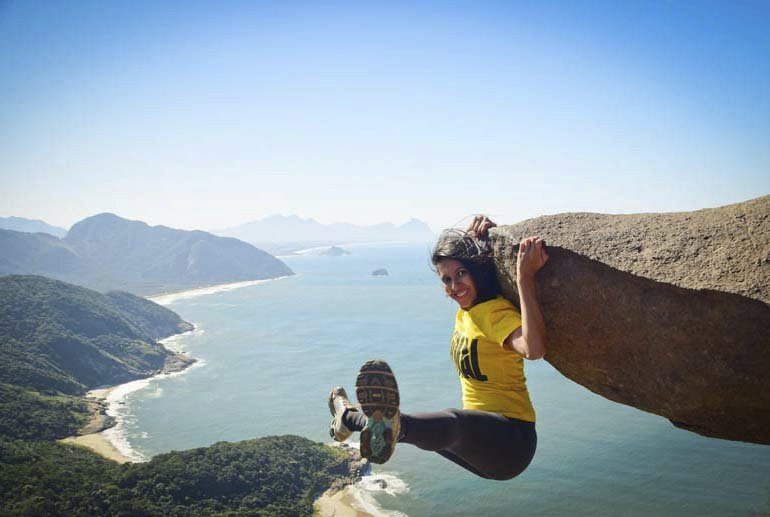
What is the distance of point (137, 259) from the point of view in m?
170

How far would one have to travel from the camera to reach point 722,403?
2895mm

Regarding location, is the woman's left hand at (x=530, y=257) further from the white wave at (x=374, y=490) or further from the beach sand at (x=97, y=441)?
the beach sand at (x=97, y=441)

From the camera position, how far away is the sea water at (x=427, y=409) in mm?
31234

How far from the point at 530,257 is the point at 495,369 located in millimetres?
746

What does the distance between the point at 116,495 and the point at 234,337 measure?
50.5m

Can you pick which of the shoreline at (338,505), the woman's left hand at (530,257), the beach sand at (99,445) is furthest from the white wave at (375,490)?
the woman's left hand at (530,257)

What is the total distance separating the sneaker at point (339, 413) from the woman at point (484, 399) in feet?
0.32

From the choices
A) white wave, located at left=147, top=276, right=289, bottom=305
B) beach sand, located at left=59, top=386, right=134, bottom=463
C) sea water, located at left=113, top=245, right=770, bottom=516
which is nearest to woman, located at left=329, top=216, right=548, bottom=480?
sea water, located at left=113, top=245, right=770, bottom=516

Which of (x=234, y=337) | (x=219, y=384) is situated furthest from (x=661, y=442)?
(x=234, y=337)

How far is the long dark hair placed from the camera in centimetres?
345

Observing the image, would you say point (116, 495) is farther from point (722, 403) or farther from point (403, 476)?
point (722, 403)

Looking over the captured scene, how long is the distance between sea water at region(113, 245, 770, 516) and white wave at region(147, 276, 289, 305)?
35.5 metres

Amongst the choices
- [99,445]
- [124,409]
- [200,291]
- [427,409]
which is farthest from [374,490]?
[200,291]

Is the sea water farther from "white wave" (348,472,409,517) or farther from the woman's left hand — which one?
the woman's left hand
